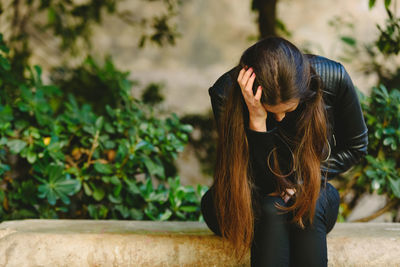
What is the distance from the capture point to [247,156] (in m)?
1.62

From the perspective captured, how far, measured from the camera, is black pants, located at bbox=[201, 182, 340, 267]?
1.52 meters

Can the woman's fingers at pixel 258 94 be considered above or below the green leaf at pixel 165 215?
above

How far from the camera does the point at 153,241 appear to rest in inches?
70.9

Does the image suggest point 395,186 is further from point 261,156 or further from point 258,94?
point 258,94

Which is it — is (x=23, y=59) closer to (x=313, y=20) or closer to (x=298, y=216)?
(x=298, y=216)

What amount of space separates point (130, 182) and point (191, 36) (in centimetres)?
783

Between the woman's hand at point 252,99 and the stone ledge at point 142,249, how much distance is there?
55cm

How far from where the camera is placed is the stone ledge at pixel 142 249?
1762 mm

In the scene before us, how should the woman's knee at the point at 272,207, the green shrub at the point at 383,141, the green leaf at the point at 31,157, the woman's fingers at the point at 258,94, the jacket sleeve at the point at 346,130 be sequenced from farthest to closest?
the green shrub at the point at 383,141 → the green leaf at the point at 31,157 → the jacket sleeve at the point at 346,130 → the woman's knee at the point at 272,207 → the woman's fingers at the point at 258,94

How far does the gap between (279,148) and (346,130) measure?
285 mm

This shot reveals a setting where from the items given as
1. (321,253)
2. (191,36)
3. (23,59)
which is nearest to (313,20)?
(191,36)

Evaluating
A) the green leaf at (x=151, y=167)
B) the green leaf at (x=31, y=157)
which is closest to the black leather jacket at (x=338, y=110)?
the green leaf at (x=151, y=167)

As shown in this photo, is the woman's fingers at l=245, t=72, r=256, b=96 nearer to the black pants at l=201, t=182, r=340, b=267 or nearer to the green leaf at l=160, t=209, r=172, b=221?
Answer: the black pants at l=201, t=182, r=340, b=267

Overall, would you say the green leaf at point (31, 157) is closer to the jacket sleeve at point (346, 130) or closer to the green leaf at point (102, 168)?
the green leaf at point (102, 168)
